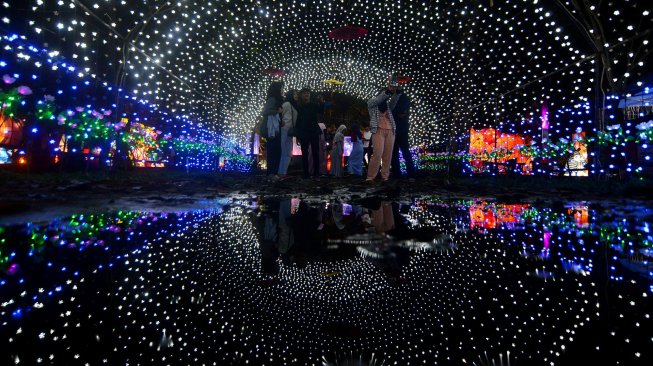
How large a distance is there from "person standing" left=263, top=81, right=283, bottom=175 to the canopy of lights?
3.33 m

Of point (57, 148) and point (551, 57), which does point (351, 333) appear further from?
point (551, 57)

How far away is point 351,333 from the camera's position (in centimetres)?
66

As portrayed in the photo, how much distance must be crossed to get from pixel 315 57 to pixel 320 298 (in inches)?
832

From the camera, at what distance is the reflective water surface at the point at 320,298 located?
1.89 feet

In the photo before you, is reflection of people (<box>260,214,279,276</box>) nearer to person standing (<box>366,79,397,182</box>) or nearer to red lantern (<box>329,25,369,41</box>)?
person standing (<box>366,79,397,182</box>)

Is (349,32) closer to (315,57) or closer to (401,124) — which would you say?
(315,57)

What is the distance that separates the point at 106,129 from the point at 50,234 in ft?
25.4

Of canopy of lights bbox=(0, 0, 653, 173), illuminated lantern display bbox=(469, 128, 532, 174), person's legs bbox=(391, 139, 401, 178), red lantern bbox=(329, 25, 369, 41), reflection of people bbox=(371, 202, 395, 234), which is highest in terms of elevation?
red lantern bbox=(329, 25, 369, 41)

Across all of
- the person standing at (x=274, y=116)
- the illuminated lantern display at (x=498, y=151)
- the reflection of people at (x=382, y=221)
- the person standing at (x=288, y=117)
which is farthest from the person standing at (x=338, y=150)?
the reflection of people at (x=382, y=221)

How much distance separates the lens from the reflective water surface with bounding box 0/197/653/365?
575 mm

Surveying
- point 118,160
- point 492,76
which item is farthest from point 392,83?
point 492,76

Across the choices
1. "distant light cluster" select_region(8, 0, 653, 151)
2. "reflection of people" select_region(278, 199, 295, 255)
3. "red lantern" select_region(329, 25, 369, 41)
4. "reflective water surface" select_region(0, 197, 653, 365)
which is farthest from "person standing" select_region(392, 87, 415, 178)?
"red lantern" select_region(329, 25, 369, 41)

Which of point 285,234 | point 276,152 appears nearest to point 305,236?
point 285,234

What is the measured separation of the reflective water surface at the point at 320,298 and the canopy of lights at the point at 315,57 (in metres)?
6.74
